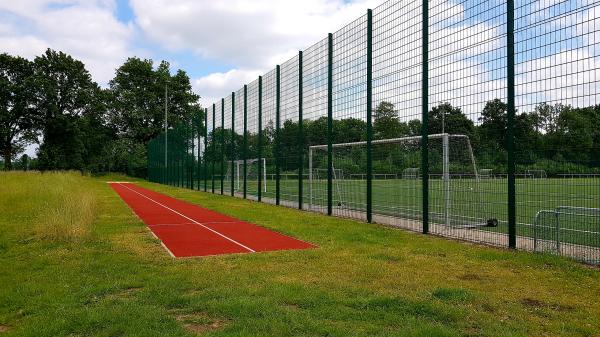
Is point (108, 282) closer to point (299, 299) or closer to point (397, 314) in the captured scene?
point (299, 299)

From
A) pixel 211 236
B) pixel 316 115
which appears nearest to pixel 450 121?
pixel 211 236

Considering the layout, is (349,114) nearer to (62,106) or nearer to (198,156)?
(198,156)

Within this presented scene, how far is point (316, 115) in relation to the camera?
49.2 ft

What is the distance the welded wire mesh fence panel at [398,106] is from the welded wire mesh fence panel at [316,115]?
2620 mm

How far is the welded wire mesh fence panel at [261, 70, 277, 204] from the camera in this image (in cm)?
1850

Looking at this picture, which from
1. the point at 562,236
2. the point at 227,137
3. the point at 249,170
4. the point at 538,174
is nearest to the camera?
the point at 538,174

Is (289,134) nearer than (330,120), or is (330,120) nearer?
(330,120)

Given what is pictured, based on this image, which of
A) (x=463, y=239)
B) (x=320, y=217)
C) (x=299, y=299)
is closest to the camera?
(x=299, y=299)

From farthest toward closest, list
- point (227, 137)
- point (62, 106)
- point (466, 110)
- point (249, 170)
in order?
1. point (62, 106)
2. point (227, 137)
3. point (249, 170)
4. point (466, 110)

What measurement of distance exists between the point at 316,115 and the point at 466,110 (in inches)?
256

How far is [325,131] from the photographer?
14.5 meters

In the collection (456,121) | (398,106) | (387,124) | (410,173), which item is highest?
(398,106)

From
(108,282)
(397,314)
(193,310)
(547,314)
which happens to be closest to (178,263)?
(108,282)

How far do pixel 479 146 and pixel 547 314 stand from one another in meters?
4.99
